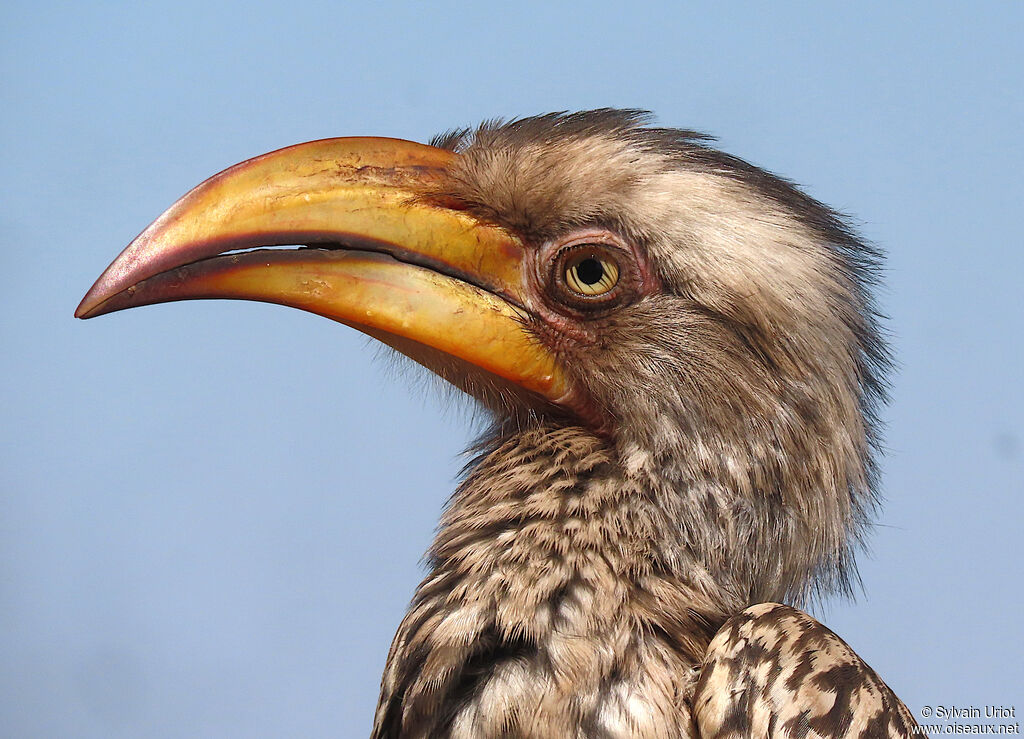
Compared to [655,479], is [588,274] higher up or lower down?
higher up

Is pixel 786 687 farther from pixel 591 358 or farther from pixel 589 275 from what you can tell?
pixel 589 275

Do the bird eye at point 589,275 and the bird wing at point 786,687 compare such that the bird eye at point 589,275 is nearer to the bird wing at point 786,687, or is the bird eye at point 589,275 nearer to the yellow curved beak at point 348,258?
the yellow curved beak at point 348,258

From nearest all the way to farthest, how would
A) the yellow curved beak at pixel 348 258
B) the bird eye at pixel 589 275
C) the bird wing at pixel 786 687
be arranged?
the bird wing at pixel 786 687 → the yellow curved beak at pixel 348 258 → the bird eye at pixel 589 275

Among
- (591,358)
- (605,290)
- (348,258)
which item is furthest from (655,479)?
(348,258)

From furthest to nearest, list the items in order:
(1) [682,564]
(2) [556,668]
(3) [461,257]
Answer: (3) [461,257]
(1) [682,564]
(2) [556,668]

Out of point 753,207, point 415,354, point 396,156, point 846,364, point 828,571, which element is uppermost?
point 396,156

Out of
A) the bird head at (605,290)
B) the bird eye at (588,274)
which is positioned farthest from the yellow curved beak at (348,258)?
the bird eye at (588,274)

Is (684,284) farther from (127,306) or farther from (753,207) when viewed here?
(127,306)

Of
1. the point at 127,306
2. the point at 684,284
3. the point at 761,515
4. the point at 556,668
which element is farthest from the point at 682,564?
the point at 127,306
